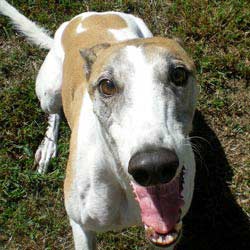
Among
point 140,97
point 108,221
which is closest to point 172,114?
point 140,97

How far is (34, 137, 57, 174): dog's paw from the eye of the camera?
5.71 meters

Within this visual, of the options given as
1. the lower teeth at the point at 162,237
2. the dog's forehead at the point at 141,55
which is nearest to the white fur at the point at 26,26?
the dog's forehead at the point at 141,55

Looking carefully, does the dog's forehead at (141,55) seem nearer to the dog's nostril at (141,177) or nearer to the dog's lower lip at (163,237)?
the dog's nostril at (141,177)

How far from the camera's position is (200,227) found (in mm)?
5422

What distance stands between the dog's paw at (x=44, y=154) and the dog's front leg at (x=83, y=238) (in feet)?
4.30

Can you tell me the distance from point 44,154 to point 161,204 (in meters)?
2.59

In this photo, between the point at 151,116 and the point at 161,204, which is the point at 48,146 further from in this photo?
the point at 151,116

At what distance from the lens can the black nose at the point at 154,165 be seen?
2787 mm

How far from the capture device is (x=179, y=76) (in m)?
3.31

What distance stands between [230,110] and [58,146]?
6.56 ft

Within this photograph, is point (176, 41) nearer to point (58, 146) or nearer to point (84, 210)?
point (84, 210)

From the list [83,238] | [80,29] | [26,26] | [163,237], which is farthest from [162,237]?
[26,26]

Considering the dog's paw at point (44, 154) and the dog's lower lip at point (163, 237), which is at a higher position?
the dog's lower lip at point (163, 237)

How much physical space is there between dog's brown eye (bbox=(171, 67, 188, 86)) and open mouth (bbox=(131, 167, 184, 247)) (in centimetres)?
60
